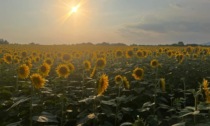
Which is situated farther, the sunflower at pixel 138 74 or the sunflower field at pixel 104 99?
the sunflower at pixel 138 74

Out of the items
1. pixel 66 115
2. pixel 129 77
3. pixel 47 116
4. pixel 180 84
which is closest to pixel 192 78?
pixel 180 84

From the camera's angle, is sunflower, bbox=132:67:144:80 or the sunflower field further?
sunflower, bbox=132:67:144:80

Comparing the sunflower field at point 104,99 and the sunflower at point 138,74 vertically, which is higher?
the sunflower at point 138,74

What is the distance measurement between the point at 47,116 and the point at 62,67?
3.30 meters

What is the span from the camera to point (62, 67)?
7.56 metres

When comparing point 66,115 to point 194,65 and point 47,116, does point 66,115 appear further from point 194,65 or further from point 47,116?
point 194,65

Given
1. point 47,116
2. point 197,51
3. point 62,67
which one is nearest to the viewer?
point 47,116

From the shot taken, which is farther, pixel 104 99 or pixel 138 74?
pixel 138 74

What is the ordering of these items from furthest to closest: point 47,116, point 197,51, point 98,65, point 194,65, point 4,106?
point 197,51 < point 194,65 < point 98,65 < point 4,106 < point 47,116

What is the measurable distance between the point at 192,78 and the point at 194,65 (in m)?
1.30

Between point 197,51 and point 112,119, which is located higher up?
point 197,51

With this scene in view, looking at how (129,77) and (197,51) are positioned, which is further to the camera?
(197,51)

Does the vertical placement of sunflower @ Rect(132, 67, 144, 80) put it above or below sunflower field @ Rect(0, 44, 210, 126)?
above

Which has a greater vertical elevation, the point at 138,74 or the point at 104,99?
the point at 138,74
